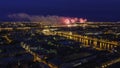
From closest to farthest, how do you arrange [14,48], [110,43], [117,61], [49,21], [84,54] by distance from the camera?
[117,61], [84,54], [14,48], [110,43], [49,21]

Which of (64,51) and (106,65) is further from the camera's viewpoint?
(64,51)

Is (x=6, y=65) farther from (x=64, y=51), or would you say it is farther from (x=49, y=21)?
(x=49, y=21)

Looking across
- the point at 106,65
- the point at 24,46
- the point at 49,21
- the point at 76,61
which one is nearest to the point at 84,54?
the point at 76,61

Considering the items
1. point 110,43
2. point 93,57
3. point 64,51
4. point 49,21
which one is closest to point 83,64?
point 93,57

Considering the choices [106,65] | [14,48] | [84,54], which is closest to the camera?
[106,65]

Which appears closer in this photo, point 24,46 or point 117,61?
point 117,61

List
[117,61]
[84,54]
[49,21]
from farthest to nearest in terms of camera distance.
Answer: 1. [49,21]
2. [84,54]
3. [117,61]

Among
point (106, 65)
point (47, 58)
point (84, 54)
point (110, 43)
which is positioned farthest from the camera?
point (110, 43)

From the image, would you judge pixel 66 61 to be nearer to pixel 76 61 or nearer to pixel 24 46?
pixel 76 61

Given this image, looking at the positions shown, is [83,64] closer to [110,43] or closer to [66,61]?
[66,61]
